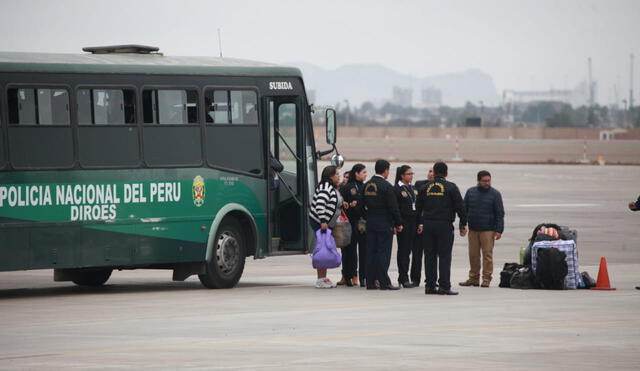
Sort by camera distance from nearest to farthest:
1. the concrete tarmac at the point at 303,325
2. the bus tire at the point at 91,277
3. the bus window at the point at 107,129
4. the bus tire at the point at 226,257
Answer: the concrete tarmac at the point at 303,325
the bus window at the point at 107,129
the bus tire at the point at 226,257
the bus tire at the point at 91,277

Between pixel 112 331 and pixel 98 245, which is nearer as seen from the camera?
pixel 112 331

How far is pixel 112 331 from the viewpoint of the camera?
1300cm

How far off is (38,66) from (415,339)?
21.2ft

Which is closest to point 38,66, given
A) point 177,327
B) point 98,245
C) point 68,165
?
point 68,165

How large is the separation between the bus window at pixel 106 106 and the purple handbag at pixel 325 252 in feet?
9.61

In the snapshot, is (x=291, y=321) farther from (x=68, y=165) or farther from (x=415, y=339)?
(x=68, y=165)

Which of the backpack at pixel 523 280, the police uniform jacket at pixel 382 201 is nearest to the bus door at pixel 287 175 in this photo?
the police uniform jacket at pixel 382 201

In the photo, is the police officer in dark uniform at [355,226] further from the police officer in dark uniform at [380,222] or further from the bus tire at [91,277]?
the bus tire at [91,277]

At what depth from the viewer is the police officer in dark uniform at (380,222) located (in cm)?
1750

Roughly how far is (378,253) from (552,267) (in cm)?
231

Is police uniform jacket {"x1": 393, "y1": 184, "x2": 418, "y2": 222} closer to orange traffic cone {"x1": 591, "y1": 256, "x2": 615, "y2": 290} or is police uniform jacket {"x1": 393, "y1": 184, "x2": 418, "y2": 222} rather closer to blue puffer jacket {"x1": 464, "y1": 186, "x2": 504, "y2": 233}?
blue puffer jacket {"x1": 464, "y1": 186, "x2": 504, "y2": 233}

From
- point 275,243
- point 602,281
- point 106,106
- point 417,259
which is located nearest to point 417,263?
point 417,259

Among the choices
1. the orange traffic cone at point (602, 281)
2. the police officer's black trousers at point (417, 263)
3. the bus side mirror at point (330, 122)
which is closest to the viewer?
the orange traffic cone at point (602, 281)

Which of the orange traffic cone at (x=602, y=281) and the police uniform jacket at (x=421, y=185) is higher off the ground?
the police uniform jacket at (x=421, y=185)
